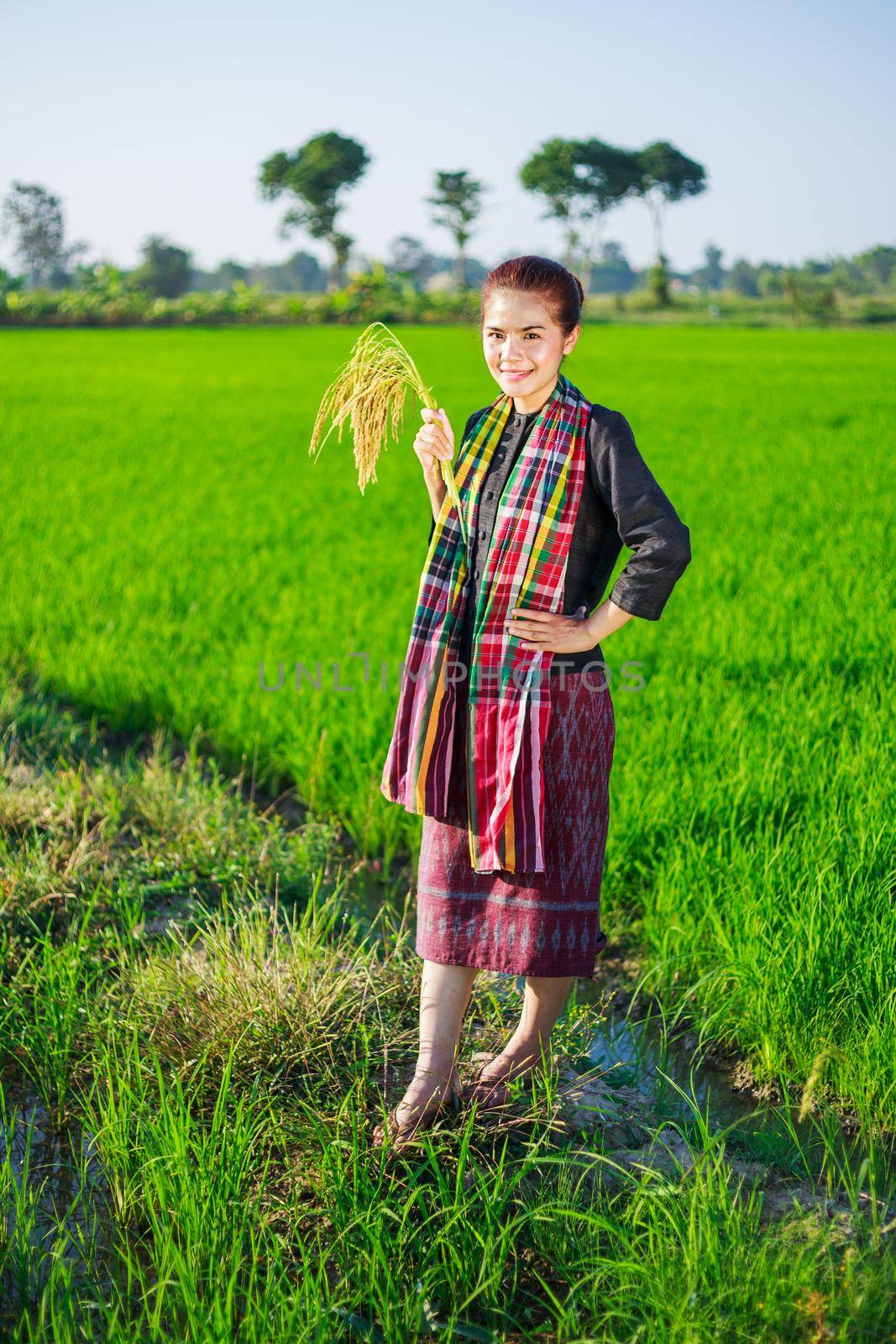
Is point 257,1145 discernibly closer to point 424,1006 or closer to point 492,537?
point 424,1006

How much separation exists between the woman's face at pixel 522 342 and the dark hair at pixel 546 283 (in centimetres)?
1

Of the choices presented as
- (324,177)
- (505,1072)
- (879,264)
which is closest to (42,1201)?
(505,1072)

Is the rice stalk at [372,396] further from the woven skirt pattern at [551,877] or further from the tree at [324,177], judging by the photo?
the tree at [324,177]

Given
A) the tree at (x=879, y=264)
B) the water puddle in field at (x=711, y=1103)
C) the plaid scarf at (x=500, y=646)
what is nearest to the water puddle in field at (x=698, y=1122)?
the water puddle in field at (x=711, y=1103)

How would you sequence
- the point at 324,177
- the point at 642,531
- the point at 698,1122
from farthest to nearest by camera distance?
1. the point at 324,177
2. the point at 698,1122
3. the point at 642,531

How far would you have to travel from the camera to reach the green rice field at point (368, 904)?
1.49m

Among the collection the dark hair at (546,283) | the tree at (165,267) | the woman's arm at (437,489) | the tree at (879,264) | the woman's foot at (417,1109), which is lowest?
the woman's foot at (417,1109)

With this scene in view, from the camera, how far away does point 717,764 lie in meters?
2.99

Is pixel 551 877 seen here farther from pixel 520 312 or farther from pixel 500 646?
pixel 520 312

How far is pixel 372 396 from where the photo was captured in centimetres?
169

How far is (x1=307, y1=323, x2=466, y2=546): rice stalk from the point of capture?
1.67 m

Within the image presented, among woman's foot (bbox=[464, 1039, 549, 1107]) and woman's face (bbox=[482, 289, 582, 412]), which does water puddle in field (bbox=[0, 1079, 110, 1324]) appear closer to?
woman's foot (bbox=[464, 1039, 549, 1107])

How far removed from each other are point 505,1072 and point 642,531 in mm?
912

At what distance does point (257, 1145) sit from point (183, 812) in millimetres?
1297
